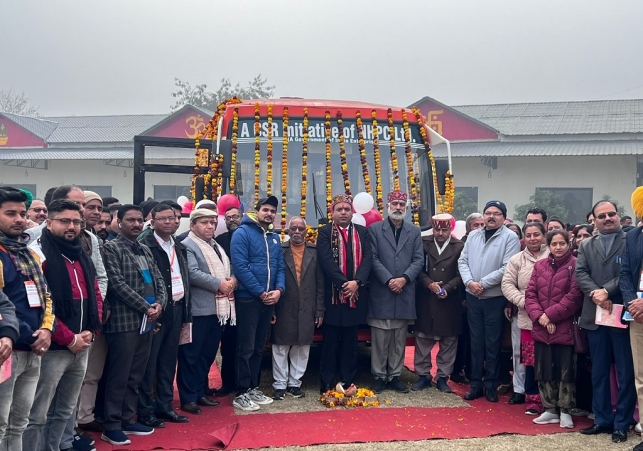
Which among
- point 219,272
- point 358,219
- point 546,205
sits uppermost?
point 546,205

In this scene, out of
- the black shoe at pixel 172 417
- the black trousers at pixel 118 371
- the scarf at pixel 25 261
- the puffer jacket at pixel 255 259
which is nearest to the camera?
the scarf at pixel 25 261

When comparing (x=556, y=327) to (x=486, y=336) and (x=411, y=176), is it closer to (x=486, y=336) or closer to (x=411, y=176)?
(x=486, y=336)

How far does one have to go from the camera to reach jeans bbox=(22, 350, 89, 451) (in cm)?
427

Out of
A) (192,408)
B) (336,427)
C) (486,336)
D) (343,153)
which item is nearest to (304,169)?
(343,153)

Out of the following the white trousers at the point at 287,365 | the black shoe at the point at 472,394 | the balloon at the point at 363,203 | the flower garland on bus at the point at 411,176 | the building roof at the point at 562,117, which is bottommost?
the black shoe at the point at 472,394

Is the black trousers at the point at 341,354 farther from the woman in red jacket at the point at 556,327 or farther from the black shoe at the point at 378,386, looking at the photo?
the woman in red jacket at the point at 556,327

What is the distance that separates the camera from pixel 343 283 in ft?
21.7

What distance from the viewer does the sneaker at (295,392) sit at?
265 inches

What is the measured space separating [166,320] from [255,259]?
3.46ft

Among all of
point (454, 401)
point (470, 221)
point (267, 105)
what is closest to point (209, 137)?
point (267, 105)

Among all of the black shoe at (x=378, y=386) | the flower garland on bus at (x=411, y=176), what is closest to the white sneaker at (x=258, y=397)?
the black shoe at (x=378, y=386)

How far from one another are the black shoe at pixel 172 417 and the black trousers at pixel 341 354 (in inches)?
59.7

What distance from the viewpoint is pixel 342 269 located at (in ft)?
22.1

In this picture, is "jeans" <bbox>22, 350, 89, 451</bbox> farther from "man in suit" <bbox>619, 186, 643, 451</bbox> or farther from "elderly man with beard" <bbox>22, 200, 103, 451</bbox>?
"man in suit" <bbox>619, 186, 643, 451</bbox>
